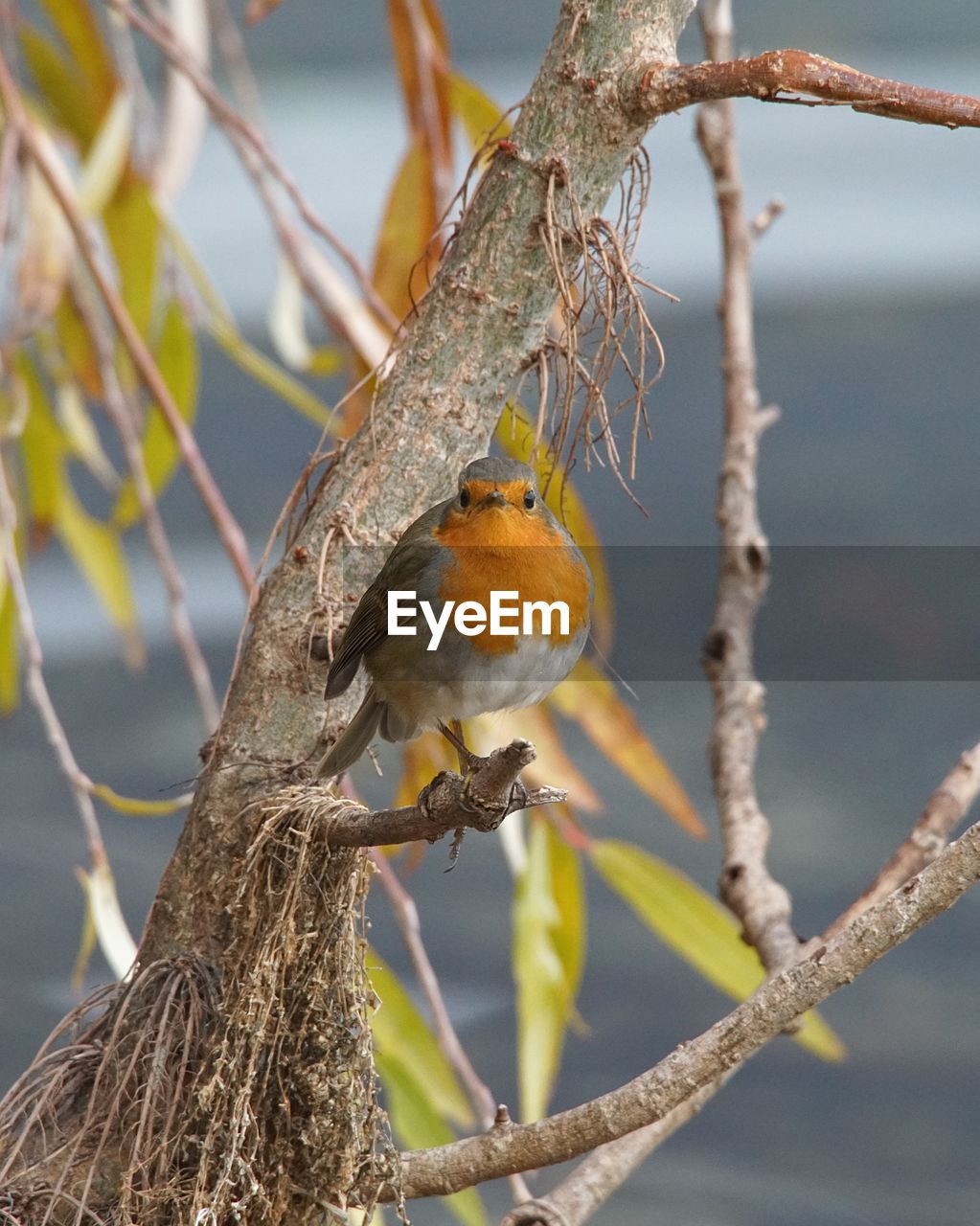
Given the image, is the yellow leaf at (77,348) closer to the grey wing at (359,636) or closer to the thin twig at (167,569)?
the thin twig at (167,569)

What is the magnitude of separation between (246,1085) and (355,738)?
25 cm

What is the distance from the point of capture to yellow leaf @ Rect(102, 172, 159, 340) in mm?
1930

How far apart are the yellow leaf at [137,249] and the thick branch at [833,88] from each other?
1053 millimetres

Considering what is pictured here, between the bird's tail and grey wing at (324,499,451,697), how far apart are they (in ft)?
0.12

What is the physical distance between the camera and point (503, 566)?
1076 millimetres

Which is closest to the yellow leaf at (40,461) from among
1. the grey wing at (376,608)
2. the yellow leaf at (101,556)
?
the yellow leaf at (101,556)

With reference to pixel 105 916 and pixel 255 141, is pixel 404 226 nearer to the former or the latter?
pixel 255 141

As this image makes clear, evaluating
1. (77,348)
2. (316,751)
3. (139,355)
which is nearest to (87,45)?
(77,348)

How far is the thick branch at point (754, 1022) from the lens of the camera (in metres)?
0.97

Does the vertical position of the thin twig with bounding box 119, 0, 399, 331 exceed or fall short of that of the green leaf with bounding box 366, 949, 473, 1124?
it exceeds it

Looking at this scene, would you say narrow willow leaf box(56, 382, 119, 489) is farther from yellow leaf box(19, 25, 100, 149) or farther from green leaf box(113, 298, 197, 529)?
yellow leaf box(19, 25, 100, 149)

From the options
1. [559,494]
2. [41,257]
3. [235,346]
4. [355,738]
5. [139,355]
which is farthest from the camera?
[41,257]

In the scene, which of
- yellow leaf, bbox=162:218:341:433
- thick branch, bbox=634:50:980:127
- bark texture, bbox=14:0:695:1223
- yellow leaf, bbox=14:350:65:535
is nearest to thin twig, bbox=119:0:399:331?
yellow leaf, bbox=162:218:341:433

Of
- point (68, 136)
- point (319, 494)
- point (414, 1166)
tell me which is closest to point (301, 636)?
point (319, 494)
